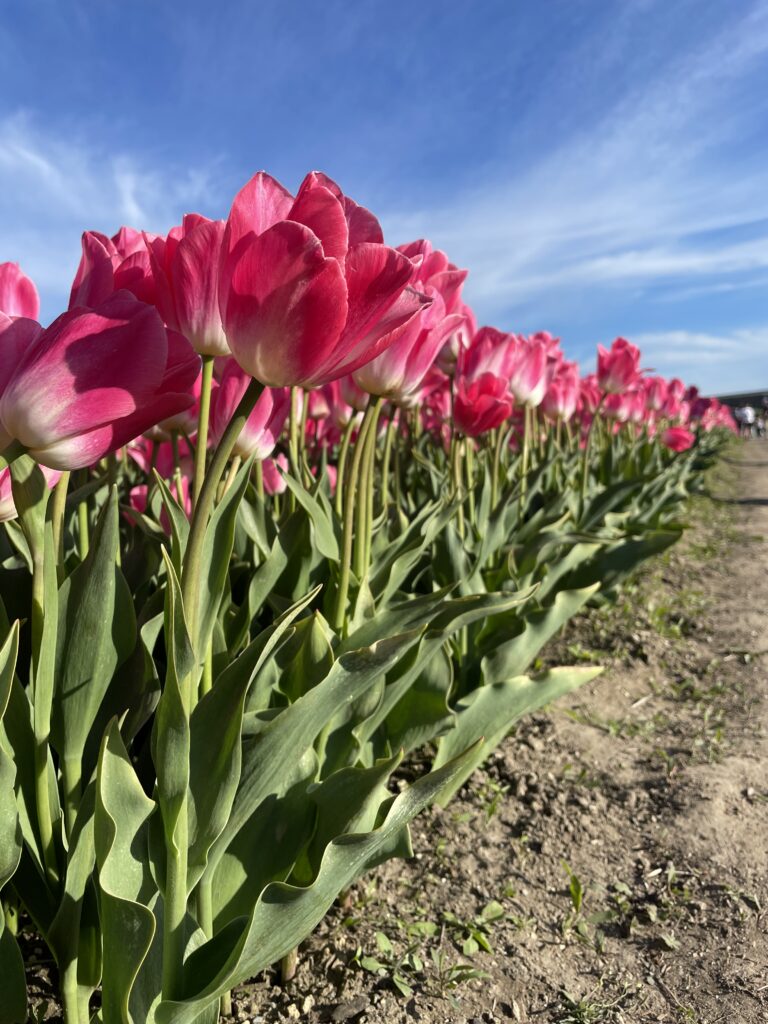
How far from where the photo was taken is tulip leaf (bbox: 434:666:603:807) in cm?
180

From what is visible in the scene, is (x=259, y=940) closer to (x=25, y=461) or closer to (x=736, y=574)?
(x=25, y=461)

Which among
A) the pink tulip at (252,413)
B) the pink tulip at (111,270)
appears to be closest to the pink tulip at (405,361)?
the pink tulip at (252,413)

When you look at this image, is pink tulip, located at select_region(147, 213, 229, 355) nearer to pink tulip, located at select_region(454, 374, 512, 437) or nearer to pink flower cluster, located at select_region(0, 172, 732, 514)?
pink flower cluster, located at select_region(0, 172, 732, 514)

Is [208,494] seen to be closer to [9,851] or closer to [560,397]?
[9,851]

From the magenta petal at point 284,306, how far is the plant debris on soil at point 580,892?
1.02 m

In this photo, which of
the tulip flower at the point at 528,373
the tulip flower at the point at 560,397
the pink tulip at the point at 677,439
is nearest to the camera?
the tulip flower at the point at 528,373

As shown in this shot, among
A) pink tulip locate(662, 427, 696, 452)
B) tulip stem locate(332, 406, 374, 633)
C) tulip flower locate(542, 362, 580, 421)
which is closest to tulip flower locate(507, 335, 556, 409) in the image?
tulip flower locate(542, 362, 580, 421)

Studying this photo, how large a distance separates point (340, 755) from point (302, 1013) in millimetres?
397

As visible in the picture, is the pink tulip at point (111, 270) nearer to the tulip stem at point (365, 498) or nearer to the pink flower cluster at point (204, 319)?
the pink flower cluster at point (204, 319)

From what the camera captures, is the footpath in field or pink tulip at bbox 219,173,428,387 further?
the footpath in field

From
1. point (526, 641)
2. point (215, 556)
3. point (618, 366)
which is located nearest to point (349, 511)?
point (215, 556)

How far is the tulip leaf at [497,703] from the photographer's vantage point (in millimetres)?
1804

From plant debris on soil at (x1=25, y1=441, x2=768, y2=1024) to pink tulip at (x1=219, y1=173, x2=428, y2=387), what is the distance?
3.38ft

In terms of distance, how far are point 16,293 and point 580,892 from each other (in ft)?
5.09
